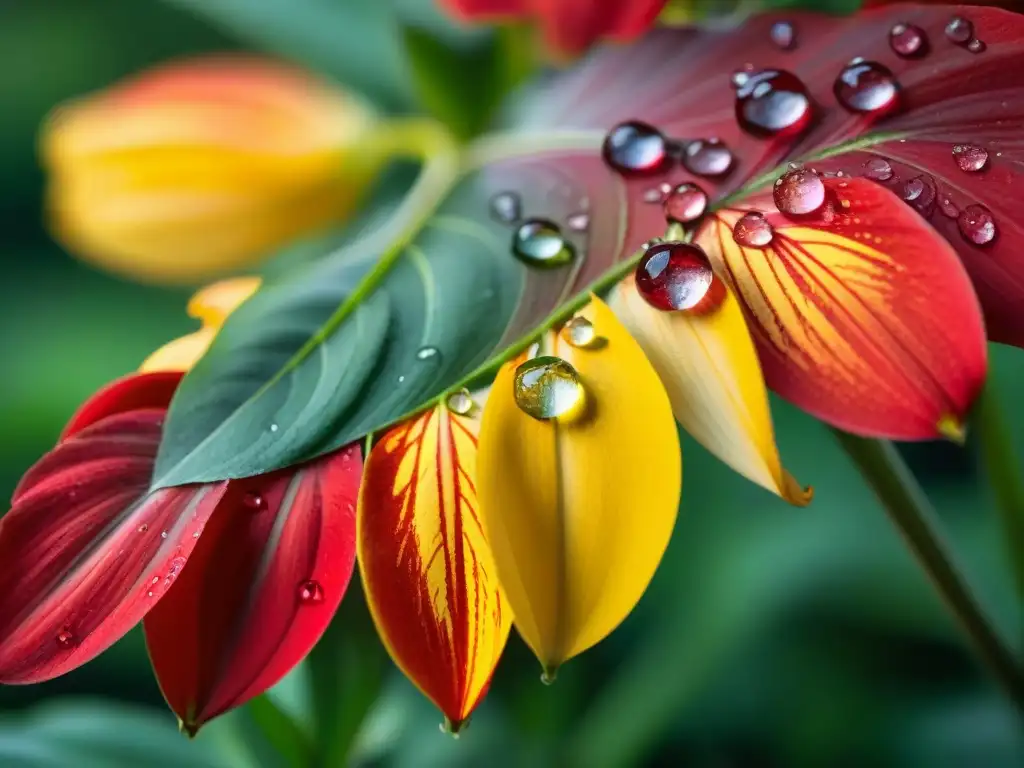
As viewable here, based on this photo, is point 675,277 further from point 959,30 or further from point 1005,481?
point 1005,481

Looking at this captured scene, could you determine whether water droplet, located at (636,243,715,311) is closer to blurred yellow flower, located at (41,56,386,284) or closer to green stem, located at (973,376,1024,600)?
green stem, located at (973,376,1024,600)

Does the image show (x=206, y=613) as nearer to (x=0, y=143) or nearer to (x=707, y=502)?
(x=707, y=502)

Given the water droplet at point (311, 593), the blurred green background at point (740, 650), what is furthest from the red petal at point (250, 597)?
the blurred green background at point (740, 650)

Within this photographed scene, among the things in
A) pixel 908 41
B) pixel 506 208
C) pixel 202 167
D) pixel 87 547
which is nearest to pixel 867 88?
pixel 908 41

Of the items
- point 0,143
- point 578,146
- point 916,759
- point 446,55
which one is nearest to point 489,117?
point 446,55

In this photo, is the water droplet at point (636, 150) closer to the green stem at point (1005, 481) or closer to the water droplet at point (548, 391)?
the water droplet at point (548, 391)

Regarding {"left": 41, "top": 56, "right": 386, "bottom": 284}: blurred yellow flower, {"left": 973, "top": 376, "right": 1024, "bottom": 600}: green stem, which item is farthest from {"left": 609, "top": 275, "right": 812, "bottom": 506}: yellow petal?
{"left": 41, "top": 56, "right": 386, "bottom": 284}: blurred yellow flower

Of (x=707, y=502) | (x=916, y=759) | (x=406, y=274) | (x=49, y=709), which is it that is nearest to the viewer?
(x=406, y=274)
